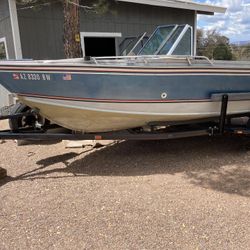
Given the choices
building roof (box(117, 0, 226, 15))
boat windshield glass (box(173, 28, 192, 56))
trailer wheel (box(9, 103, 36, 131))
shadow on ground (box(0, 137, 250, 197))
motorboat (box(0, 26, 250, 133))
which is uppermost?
building roof (box(117, 0, 226, 15))

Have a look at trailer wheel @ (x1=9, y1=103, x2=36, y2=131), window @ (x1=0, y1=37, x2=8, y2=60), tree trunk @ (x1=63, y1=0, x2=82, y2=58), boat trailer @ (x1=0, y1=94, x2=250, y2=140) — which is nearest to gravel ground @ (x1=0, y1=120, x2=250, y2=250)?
boat trailer @ (x1=0, y1=94, x2=250, y2=140)

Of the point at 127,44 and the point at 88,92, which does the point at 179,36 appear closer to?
the point at 88,92

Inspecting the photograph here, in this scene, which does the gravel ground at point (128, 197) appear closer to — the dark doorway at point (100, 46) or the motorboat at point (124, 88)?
the motorboat at point (124, 88)

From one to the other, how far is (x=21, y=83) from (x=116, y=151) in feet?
6.95

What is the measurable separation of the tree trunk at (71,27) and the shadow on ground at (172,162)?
2485 mm

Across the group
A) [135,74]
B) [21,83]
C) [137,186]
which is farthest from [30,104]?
[137,186]

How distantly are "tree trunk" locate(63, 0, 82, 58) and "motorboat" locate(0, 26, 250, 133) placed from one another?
2.49 metres

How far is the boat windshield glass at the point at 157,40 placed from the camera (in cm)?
580

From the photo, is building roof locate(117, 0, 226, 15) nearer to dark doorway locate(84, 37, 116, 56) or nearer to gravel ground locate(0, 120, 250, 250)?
dark doorway locate(84, 37, 116, 56)

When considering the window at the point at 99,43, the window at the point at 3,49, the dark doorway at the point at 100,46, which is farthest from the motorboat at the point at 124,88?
the dark doorway at the point at 100,46

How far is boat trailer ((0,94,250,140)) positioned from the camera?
4.79 metres

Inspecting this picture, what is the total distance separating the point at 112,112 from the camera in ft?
15.2

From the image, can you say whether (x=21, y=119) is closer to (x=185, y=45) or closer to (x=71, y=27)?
(x=71, y=27)

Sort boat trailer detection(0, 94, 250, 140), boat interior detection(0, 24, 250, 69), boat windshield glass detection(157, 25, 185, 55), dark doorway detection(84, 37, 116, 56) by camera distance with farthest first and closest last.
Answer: dark doorway detection(84, 37, 116, 56) < boat windshield glass detection(157, 25, 185, 55) < boat trailer detection(0, 94, 250, 140) < boat interior detection(0, 24, 250, 69)
